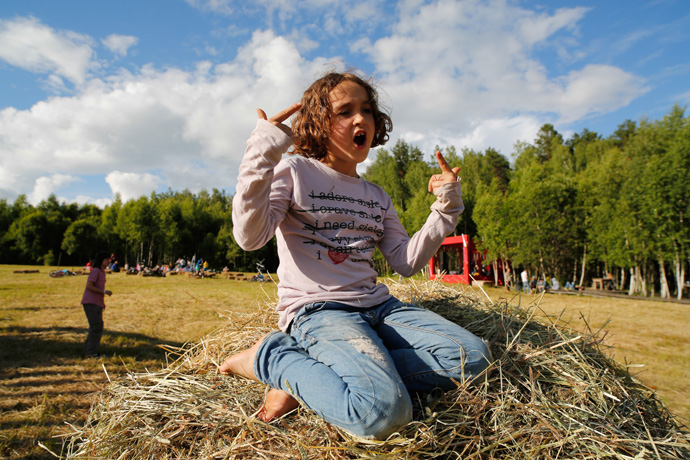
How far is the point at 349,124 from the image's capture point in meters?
2.28

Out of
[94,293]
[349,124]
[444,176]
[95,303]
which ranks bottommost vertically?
[95,303]

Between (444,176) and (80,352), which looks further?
(80,352)

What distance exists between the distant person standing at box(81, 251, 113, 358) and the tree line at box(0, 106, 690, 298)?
25.3 meters

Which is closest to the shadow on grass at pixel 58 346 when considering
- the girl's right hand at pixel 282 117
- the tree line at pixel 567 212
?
the girl's right hand at pixel 282 117

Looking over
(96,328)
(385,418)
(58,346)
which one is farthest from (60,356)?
(385,418)

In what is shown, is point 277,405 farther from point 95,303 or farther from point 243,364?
point 95,303

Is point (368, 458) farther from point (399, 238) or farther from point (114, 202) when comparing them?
point (114, 202)

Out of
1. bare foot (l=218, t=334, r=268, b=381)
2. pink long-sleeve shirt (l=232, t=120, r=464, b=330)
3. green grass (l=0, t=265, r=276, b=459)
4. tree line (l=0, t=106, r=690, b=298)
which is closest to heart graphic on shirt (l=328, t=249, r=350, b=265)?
pink long-sleeve shirt (l=232, t=120, r=464, b=330)

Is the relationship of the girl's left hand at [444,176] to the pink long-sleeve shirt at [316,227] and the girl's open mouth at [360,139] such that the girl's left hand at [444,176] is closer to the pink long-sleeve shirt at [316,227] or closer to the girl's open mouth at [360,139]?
the pink long-sleeve shirt at [316,227]

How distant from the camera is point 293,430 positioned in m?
1.54

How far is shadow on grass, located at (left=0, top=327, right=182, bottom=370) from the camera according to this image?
5.18 meters

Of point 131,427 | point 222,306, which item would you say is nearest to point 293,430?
point 131,427

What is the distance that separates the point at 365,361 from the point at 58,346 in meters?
6.67

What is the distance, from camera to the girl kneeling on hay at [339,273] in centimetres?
150
